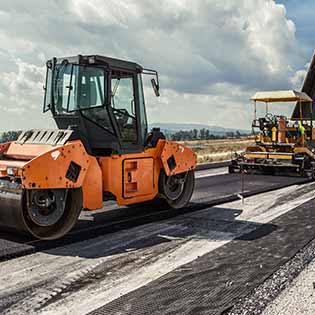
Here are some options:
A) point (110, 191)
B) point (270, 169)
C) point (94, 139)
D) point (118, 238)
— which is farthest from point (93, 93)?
point (270, 169)

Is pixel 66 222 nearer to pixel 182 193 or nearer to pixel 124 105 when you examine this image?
pixel 124 105

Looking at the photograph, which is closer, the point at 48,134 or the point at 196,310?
the point at 196,310

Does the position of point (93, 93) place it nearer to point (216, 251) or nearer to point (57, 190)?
point (57, 190)

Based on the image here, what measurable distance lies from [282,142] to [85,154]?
8.73 meters

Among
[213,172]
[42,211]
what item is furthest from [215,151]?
[42,211]

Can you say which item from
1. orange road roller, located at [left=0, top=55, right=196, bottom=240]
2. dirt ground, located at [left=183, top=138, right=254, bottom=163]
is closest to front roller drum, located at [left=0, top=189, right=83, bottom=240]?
orange road roller, located at [left=0, top=55, right=196, bottom=240]

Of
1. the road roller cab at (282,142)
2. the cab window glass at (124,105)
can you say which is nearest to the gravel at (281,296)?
the cab window glass at (124,105)

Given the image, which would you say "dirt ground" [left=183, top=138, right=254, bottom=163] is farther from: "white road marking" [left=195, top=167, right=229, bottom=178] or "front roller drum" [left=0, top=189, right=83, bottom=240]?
"front roller drum" [left=0, top=189, right=83, bottom=240]

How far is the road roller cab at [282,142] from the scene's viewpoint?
1170 cm

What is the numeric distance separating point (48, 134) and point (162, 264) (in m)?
2.42

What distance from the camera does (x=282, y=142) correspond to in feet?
41.5

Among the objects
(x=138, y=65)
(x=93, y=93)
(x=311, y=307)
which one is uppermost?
(x=138, y=65)

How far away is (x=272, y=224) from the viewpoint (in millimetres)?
5969

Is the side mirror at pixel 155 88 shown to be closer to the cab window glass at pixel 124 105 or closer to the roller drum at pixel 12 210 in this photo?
the cab window glass at pixel 124 105
